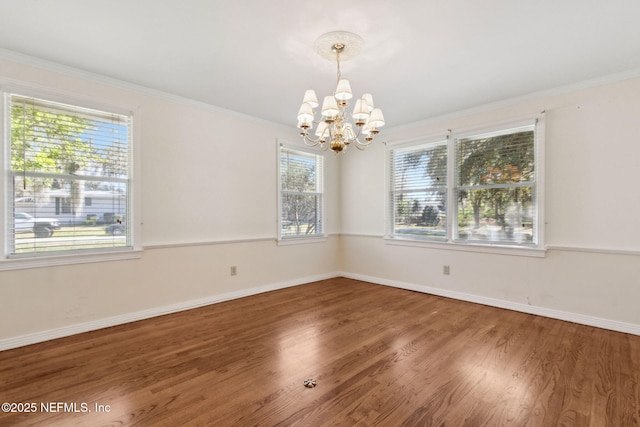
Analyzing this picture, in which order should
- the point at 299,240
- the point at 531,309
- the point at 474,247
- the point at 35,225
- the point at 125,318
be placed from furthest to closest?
the point at 299,240
the point at 474,247
the point at 531,309
the point at 125,318
the point at 35,225

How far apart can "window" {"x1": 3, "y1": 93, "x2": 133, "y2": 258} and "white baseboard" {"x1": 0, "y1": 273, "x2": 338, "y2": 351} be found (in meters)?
0.72

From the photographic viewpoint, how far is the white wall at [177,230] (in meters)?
2.77

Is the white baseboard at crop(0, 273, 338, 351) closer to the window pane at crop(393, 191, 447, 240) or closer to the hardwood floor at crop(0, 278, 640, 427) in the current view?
the hardwood floor at crop(0, 278, 640, 427)

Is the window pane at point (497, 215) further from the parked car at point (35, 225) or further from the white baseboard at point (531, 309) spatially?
the parked car at point (35, 225)

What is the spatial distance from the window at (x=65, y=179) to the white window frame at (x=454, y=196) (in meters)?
3.61

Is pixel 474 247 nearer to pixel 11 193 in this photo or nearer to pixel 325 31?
pixel 325 31

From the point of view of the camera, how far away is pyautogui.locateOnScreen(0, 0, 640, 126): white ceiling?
6.69 feet

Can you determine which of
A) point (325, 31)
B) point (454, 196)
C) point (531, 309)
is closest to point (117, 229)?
point (325, 31)

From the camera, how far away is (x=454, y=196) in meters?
4.19

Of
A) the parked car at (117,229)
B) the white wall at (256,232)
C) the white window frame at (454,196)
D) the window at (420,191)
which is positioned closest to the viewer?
the white wall at (256,232)

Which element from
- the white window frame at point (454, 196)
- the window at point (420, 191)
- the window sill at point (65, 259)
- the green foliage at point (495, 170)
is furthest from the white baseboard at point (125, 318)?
the green foliage at point (495, 170)

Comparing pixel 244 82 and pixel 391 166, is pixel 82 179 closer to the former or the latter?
pixel 244 82

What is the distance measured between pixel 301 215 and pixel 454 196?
238 cm

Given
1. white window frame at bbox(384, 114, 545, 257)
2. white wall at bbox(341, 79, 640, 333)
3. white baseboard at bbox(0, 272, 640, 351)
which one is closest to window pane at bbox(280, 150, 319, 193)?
white window frame at bbox(384, 114, 545, 257)
